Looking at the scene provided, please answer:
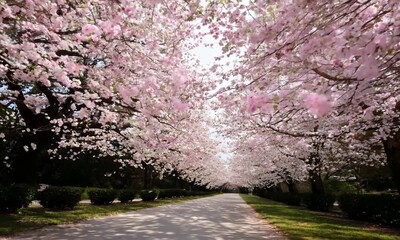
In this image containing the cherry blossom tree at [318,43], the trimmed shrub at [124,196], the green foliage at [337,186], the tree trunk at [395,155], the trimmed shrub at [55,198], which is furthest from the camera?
the green foliage at [337,186]

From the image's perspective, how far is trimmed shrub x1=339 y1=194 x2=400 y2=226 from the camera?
54.2 feet

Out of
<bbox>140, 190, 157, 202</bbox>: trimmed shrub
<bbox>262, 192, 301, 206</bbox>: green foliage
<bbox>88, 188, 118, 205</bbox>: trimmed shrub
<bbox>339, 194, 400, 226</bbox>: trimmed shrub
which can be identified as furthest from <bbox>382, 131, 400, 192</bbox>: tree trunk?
<bbox>140, 190, 157, 202</bbox>: trimmed shrub

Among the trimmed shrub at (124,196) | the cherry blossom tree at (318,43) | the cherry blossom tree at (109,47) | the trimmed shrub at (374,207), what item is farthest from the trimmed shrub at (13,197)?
the trimmed shrub at (374,207)

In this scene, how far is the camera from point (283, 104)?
5.21 m

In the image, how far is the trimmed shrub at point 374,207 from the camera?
16516 millimetres

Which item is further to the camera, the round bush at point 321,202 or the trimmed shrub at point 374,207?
the round bush at point 321,202

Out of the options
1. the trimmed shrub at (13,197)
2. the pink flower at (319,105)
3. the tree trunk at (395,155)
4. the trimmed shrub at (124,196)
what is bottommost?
the pink flower at (319,105)

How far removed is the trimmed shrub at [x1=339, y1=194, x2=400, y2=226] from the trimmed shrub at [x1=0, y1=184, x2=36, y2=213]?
15.8 meters

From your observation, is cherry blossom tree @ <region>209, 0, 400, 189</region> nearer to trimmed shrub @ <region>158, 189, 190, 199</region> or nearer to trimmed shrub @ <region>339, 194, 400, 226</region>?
trimmed shrub @ <region>339, 194, 400, 226</region>

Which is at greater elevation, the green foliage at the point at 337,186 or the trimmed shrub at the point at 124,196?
the green foliage at the point at 337,186

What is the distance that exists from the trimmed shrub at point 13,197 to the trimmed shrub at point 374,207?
15.8m

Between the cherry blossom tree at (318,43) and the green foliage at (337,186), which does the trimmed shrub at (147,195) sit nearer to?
the green foliage at (337,186)

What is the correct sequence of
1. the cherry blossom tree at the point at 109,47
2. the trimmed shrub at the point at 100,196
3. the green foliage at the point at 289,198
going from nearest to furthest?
the cherry blossom tree at the point at 109,47 < the trimmed shrub at the point at 100,196 < the green foliage at the point at 289,198

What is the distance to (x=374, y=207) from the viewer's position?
18.1m
